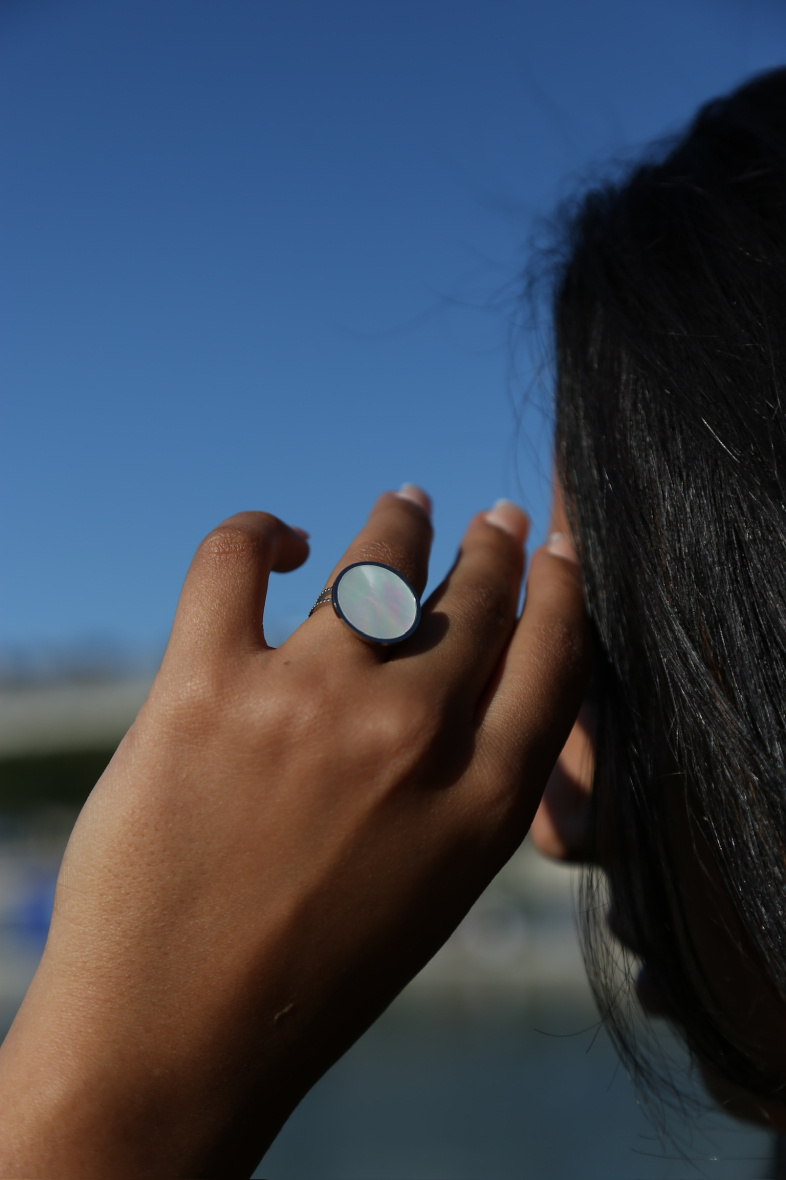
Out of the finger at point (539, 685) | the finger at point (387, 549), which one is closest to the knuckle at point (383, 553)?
the finger at point (387, 549)

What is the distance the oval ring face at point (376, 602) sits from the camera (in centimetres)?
140

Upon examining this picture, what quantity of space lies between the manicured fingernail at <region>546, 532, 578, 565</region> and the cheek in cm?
33

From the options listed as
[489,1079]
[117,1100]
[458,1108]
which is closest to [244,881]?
[117,1100]

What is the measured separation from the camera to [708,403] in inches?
55.5

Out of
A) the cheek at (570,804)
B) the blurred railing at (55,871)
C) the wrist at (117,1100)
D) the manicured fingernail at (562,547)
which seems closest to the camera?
the wrist at (117,1100)

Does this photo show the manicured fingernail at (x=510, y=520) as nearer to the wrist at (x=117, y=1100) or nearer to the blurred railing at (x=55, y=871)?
the wrist at (x=117, y=1100)

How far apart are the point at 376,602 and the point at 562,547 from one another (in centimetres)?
50

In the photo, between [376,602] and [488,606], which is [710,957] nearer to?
[488,606]

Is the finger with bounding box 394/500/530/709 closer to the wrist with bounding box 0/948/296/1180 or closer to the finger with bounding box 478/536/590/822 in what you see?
the finger with bounding box 478/536/590/822

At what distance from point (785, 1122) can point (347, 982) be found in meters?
1.05

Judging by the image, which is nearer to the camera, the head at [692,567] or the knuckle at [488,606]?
the head at [692,567]

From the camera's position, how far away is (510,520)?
191cm

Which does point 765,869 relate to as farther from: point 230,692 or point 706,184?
point 706,184

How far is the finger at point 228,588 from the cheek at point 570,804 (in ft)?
2.48
